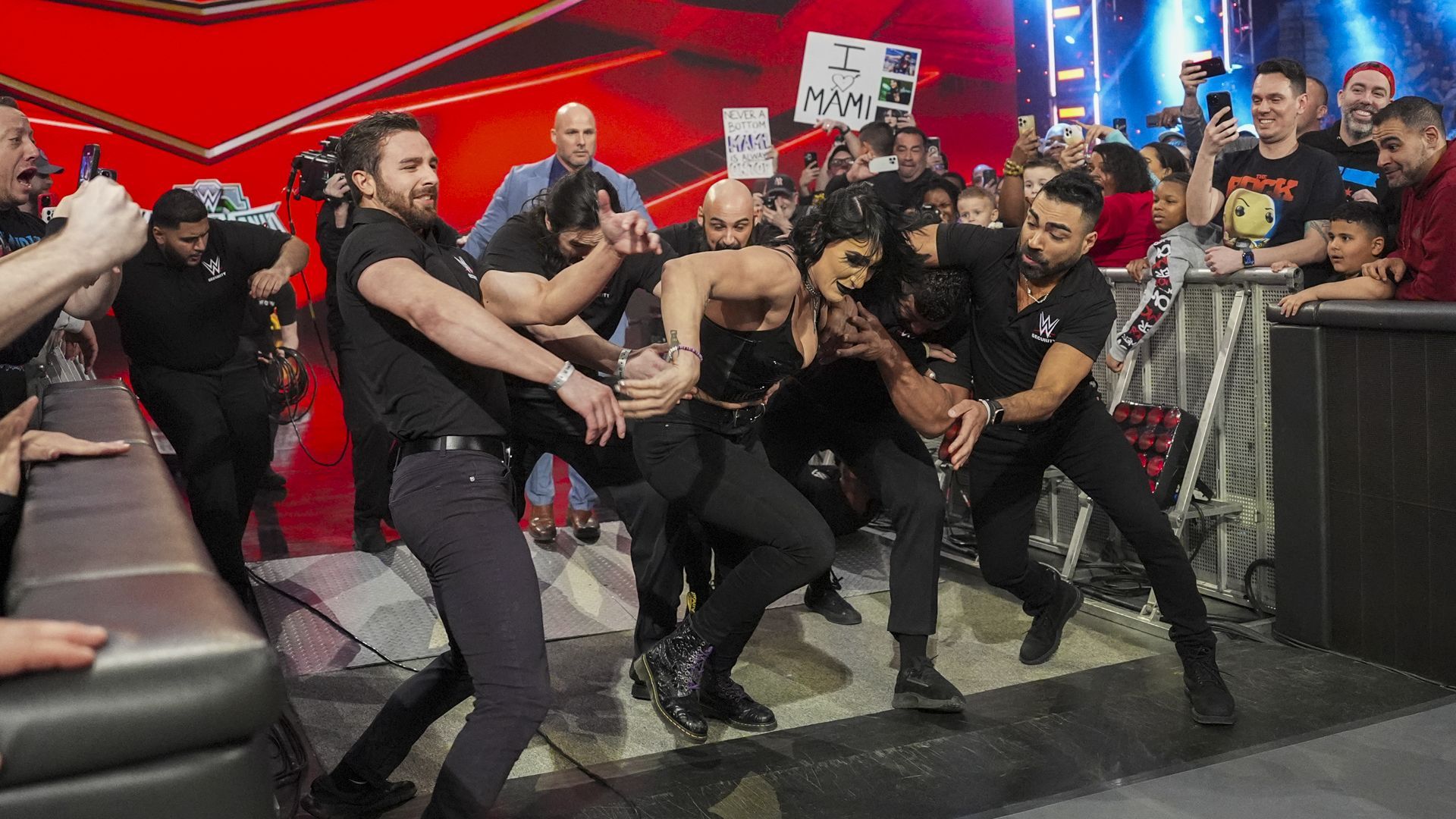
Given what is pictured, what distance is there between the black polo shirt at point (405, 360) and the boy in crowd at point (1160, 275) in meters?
3.11

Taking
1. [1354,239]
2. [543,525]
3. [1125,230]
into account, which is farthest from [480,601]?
[1125,230]

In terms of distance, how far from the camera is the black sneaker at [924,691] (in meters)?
3.73

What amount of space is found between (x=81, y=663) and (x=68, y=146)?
292 inches

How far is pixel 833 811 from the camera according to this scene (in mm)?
3098

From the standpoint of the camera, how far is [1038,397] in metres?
3.62

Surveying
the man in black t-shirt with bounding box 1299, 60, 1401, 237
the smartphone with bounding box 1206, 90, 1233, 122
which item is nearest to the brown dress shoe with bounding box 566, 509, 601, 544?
the smartphone with bounding box 1206, 90, 1233, 122

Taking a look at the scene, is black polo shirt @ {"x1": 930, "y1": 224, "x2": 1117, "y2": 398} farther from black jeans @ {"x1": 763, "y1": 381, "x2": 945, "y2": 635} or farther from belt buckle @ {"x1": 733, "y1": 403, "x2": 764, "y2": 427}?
belt buckle @ {"x1": 733, "y1": 403, "x2": 764, "y2": 427}

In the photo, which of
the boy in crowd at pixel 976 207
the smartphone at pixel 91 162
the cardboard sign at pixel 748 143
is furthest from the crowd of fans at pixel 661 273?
the cardboard sign at pixel 748 143

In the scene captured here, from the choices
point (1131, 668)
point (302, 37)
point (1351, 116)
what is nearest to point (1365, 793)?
point (1131, 668)

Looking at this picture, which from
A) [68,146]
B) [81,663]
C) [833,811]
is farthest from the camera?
[68,146]

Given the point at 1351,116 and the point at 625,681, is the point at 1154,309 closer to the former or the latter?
the point at 1351,116

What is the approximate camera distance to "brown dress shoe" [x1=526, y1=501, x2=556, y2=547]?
5613 mm

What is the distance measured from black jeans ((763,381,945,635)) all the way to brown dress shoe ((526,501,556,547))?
174 cm

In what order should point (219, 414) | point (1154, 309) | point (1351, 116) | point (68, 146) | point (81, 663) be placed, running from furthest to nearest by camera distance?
1. point (68, 146)
2. point (1351, 116)
3. point (1154, 309)
4. point (219, 414)
5. point (81, 663)
